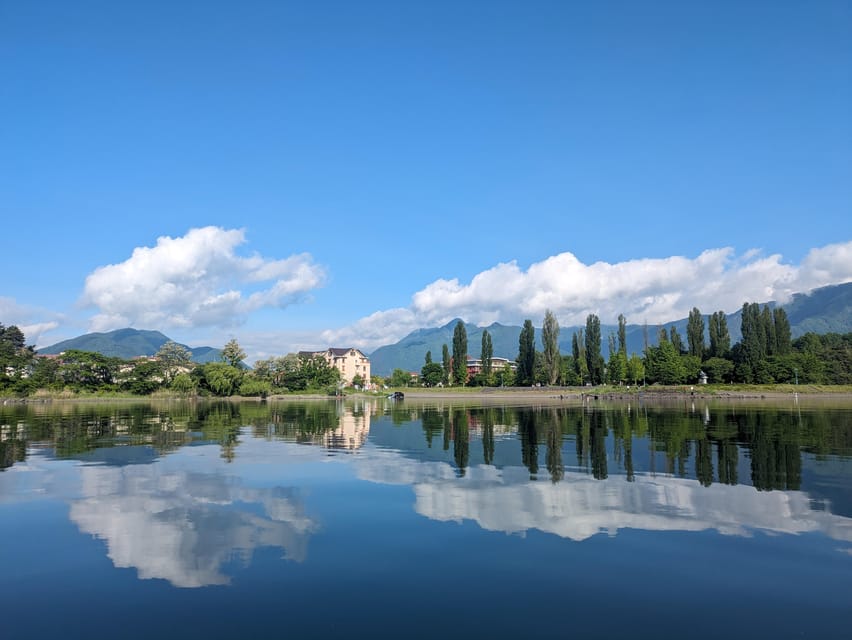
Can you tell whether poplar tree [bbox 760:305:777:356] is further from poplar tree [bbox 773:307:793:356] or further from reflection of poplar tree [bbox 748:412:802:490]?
reflection of poplar tree [bbox 748:412:802:490]

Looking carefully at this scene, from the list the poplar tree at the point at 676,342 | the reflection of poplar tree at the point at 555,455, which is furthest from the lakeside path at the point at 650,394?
the reflection of poplar tree at the point at 555,455

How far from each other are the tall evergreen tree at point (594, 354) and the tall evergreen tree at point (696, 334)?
66.0 ft

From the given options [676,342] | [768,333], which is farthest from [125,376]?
[768,333]

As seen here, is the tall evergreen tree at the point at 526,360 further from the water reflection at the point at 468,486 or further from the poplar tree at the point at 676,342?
the water reflection at the point at 468,486

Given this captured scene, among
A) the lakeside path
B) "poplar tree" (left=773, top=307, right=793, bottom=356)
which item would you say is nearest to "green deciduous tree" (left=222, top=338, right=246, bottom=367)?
the lakeside path

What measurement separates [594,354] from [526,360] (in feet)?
52.7

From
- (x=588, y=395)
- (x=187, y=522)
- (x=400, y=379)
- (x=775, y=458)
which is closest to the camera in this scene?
(x=187, y=522)

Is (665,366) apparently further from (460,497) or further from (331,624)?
(331,624)

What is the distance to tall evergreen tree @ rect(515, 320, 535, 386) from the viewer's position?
129 meters

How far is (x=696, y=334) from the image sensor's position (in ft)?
403

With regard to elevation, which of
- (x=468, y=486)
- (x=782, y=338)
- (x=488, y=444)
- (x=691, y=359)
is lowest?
(x=488, y=444)

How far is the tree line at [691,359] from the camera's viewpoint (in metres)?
108

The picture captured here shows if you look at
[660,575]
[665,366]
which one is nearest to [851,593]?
[660,575]

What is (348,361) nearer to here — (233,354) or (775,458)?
(233,354)
